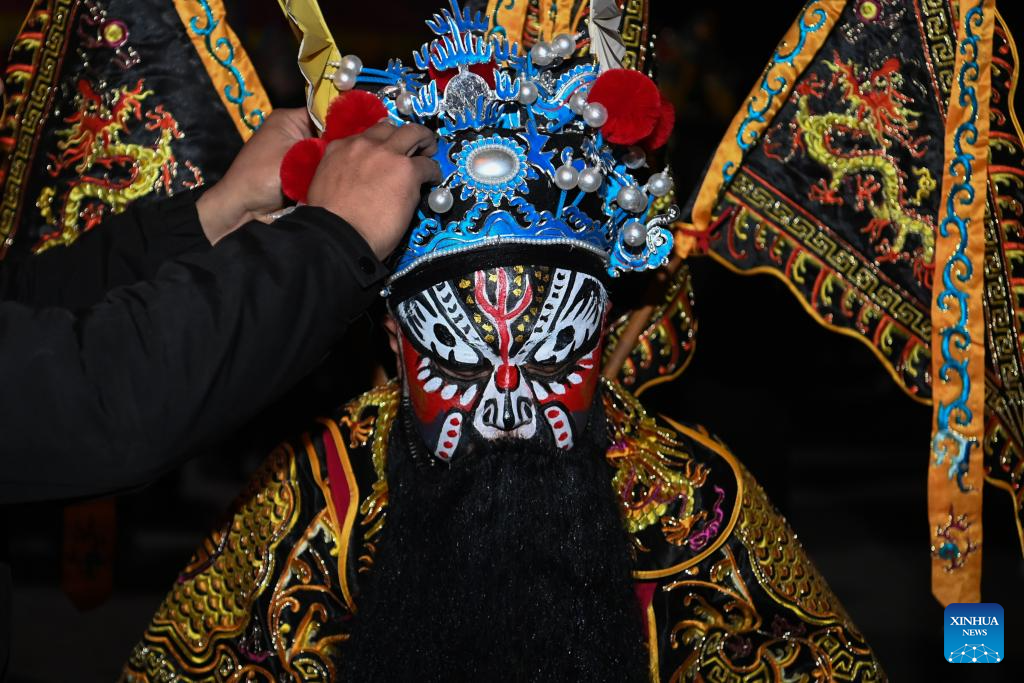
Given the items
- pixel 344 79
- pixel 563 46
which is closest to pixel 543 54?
pixel 563 46

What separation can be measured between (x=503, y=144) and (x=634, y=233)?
0.31 m

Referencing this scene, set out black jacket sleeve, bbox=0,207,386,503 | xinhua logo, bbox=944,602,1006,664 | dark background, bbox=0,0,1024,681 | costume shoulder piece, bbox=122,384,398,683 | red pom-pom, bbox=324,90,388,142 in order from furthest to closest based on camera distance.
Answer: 1. dark background, bbox=0,0,1024,681
2. xinhua logo, bbox=944,602,1006,664
3. costume shoulder piece, bbox=122,384,398,683
4. red pom-pom, bbox=324,90,388,142
5. black jacket sleeve, bbox=0,207,386,503

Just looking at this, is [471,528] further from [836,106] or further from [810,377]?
[810,377]

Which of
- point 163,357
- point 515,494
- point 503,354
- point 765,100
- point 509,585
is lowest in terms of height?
point 509,585

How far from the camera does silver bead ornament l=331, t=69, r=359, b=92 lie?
2.41m

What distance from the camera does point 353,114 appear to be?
7.66ft

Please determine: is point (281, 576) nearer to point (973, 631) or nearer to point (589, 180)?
point (589, 180)

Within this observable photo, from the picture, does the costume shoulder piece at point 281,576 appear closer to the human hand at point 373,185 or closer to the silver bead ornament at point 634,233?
the silver bead ornament at point 634,233

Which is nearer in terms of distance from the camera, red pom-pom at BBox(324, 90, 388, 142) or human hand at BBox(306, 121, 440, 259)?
human hand at BBox(306, 121, 440, 259)

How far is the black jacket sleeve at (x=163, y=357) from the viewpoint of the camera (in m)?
1.69

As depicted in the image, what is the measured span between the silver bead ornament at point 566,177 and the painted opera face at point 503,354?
Answer: 0.59ft

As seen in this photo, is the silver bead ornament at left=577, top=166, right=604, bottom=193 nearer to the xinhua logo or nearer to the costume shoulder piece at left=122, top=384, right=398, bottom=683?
the costume shoulder piece at left=122, top=384, right=398, bottom=683

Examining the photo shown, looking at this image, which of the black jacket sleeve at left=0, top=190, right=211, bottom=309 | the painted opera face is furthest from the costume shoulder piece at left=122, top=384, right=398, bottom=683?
the black jacket sleeve at left=0, top=190, right=211, bottom=309

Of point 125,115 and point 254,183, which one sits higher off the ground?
point 125,115
